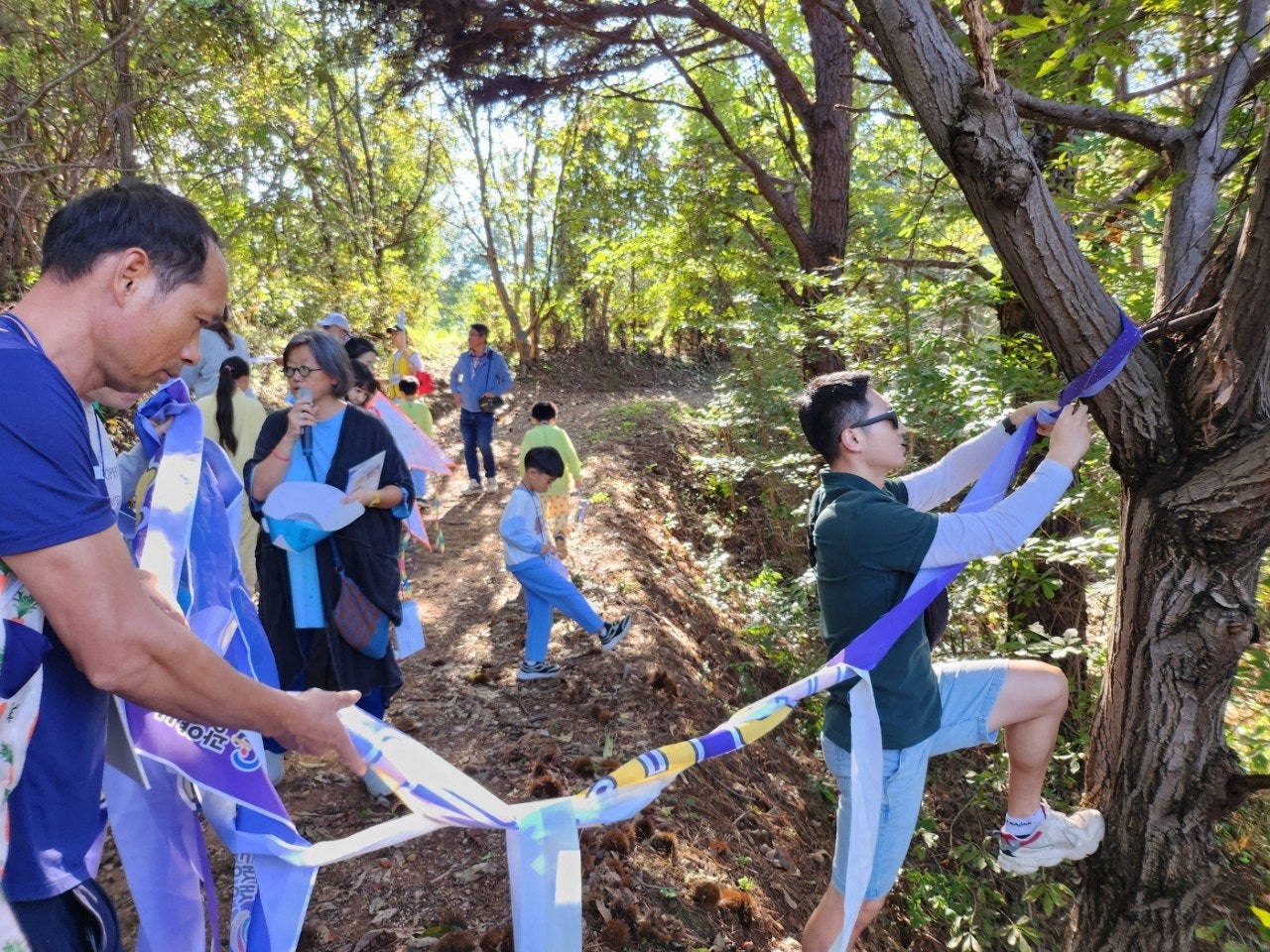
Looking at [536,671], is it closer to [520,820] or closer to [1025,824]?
[1025,824]

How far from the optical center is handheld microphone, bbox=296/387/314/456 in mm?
3301

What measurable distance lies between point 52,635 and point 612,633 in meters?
4.25

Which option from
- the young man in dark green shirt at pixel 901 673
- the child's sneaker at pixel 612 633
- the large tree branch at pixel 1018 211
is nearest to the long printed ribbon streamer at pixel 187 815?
the young man in dark green shirt at pixel 901 673

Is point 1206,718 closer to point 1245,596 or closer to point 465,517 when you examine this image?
point 1245,596

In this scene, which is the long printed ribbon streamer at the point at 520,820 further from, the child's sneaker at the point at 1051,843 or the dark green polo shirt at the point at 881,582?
the child's sneaker at the point at 1051,843

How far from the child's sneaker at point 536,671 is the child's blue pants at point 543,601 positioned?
34 millimetres

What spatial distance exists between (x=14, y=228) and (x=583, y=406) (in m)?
11.3

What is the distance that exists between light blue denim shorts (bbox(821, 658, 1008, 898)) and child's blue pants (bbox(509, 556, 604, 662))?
2.59 metres

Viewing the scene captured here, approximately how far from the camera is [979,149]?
7.50 ft

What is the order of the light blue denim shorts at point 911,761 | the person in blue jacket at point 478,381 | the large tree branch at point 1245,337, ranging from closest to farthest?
the large tree branch at point 1245,337 < the light blue denim shorts at point 911,761 < the person in blue jacket at point 478,381

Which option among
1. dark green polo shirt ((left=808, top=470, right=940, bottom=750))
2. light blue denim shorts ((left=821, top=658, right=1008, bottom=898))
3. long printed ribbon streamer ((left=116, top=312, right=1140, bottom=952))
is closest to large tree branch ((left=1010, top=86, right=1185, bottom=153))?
dark green polo shirt ((left=808, top=470, right=940, bottom=750))

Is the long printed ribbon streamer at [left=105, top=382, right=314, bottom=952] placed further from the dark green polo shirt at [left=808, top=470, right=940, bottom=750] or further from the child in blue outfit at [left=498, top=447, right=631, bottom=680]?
the child in blue outfit at [left=498, top=447, right=631, bottom=680]

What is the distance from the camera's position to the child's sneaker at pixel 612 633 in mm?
5297

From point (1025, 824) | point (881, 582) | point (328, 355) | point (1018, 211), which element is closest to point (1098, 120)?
point (1018, 211)
